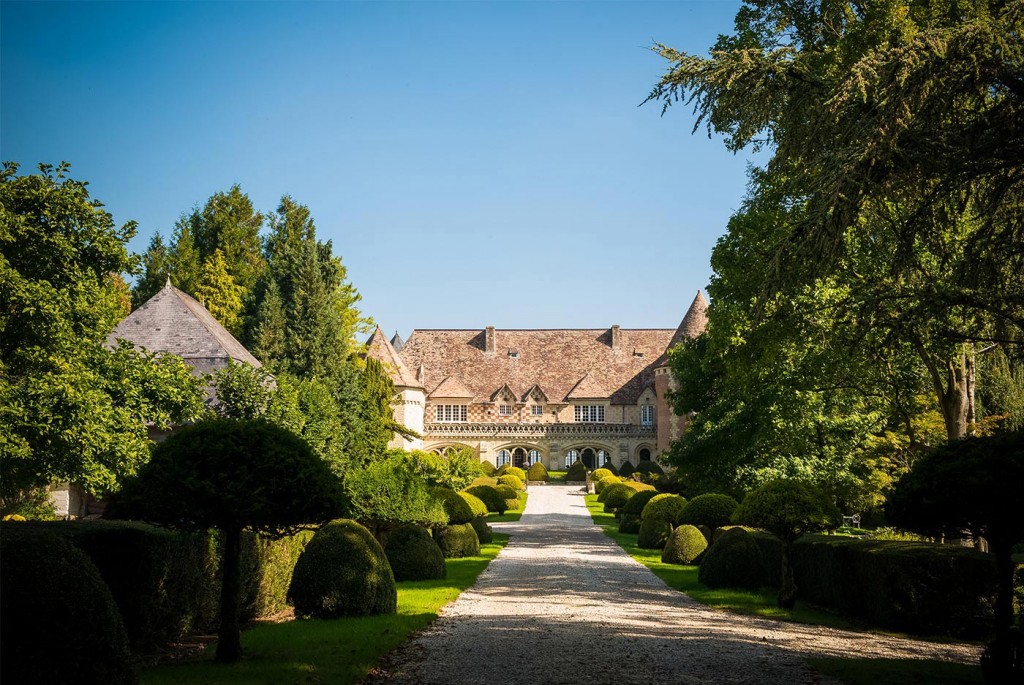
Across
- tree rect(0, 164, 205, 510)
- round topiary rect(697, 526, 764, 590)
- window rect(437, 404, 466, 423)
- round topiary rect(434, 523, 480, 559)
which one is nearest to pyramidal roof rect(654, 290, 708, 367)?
window rect(437, 404, 466, 423)

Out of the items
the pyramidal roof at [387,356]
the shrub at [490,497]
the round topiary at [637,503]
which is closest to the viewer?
the round topiary at [637,503]

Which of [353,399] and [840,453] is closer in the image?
[840,453]

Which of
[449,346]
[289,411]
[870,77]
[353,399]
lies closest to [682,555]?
[289,411]

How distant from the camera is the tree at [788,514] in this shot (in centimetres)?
1502

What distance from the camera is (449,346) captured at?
76.1 metres

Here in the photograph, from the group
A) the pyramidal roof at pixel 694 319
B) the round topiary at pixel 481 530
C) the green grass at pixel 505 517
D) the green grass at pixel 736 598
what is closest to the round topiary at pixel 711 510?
the green grass at pixel 736 598

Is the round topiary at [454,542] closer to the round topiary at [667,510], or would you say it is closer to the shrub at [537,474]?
the round topiary at [667,510]

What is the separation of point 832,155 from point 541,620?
23.8 ft

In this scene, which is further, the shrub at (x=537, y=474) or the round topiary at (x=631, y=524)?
the shrub at (x=537, y=474)

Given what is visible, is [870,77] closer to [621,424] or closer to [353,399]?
[353,399]

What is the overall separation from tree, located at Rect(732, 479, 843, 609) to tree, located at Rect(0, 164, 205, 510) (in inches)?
474

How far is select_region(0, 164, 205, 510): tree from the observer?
680 inches

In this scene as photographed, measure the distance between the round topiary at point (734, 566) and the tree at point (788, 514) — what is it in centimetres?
194

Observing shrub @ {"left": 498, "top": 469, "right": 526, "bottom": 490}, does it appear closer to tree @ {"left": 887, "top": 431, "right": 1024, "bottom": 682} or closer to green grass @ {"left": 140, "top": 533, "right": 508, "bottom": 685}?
green grass @ {"left": 140, "top": 533, "right": 508, "bottom": 685}
